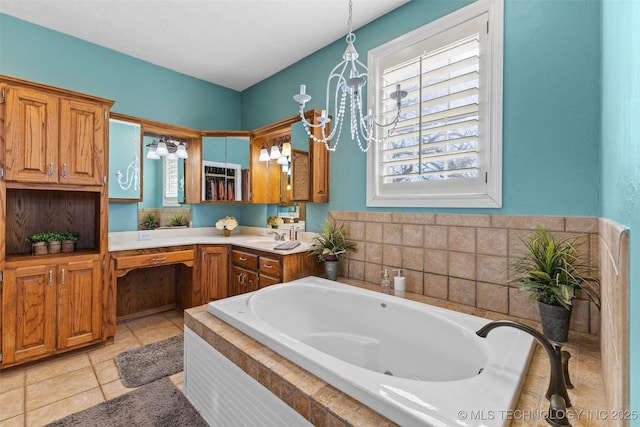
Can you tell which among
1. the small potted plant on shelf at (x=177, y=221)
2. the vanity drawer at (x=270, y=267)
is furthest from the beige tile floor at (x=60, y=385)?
the small potted plant on shelf at (x=177, y=221)

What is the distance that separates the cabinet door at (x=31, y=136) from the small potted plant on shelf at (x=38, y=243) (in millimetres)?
539

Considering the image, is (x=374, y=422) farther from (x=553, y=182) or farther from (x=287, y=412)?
(x=553, y=182)

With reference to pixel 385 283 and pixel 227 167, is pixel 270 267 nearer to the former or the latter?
pixel 385 283

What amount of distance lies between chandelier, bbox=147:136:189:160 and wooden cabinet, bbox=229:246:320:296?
1354 mm

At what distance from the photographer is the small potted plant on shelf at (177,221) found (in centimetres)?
342

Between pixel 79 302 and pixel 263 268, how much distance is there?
1.52 meters

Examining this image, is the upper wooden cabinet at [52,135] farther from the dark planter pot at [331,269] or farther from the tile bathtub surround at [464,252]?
the tile bathtub surround at [464,252]

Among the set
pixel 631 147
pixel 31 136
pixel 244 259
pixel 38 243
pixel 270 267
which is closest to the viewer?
pixel 631 147

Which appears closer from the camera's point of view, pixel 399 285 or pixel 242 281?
pixel 399 285

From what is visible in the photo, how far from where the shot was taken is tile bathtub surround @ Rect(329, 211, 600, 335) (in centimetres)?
159

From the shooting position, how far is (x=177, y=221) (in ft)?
11.4

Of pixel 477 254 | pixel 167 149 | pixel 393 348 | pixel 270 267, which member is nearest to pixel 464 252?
pixel 477 254

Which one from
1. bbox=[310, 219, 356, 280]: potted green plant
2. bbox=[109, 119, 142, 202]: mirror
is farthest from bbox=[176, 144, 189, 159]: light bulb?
bbox=[310, 219, 356, 280]: potted green plant

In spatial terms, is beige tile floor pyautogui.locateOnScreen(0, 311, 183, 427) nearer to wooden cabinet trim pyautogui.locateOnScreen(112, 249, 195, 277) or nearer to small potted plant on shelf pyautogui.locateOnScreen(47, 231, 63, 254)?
wooden cabinet trim pyautogui.locateOnScreen(112, 249, 195, 277)
